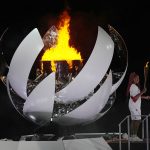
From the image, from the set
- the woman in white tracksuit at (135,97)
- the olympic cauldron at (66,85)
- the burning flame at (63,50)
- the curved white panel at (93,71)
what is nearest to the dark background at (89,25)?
the burning flame at (63,50)

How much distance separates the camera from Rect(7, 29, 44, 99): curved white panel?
869 centimetres

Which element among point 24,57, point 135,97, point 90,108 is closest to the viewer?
point 24,57

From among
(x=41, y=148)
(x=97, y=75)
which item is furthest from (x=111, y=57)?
(x=41, y=148)

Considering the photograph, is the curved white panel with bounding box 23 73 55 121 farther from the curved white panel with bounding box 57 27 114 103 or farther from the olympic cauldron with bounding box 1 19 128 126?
the curved white panel with bounding box 57 27 114 103

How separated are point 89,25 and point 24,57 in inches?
122

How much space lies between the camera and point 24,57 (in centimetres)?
877

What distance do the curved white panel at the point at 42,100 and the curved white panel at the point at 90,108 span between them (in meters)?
0.31

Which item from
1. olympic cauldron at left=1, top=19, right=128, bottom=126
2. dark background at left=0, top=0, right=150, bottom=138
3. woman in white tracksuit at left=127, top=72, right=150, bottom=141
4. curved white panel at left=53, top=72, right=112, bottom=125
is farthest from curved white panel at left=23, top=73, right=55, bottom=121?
dark background at left=0, top=0, right=150, bottom=138

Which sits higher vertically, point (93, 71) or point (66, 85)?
point (93, 71)

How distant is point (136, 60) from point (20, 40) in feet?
10.9

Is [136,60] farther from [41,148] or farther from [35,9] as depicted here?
[41,148]

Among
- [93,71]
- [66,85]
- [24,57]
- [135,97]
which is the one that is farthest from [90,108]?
[24,57]

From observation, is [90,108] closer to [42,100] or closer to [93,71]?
[93,71]

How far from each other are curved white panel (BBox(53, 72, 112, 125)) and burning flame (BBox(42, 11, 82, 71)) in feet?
4.75
